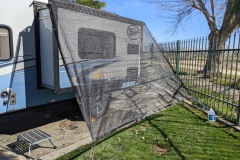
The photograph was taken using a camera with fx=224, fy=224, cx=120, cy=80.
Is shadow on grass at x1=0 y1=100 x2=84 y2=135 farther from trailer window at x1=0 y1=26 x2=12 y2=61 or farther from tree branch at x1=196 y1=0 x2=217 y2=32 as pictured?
tree branch at x1=196 y1=0 x2=217 y2=32

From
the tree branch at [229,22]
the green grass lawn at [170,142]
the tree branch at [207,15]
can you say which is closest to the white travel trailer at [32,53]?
the green grass lawn at [170,142]

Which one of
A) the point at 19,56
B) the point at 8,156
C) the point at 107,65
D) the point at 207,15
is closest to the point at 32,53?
the point at 19,56

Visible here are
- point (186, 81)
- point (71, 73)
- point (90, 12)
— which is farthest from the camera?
point (186, 81)

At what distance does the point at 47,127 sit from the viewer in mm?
5434

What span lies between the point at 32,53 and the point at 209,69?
4.62 m

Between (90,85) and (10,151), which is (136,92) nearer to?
(90,85)

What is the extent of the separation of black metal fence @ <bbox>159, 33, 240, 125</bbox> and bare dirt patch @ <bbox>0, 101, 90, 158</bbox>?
3543mm

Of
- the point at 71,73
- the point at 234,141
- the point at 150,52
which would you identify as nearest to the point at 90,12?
the point at 71,73

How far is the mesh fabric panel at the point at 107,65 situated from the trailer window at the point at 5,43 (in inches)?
60.9

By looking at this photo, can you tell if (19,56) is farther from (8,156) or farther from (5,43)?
(8,156)

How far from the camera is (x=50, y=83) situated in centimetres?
454

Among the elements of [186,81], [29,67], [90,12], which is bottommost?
[186,81]

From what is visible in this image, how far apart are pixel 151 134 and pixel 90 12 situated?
2.74 m

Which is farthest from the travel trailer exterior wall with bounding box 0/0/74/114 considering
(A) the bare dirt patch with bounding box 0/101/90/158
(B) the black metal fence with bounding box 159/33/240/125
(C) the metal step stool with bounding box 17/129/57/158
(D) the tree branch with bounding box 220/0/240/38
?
(D) the tree branch with bounding box 220/0/240/38
